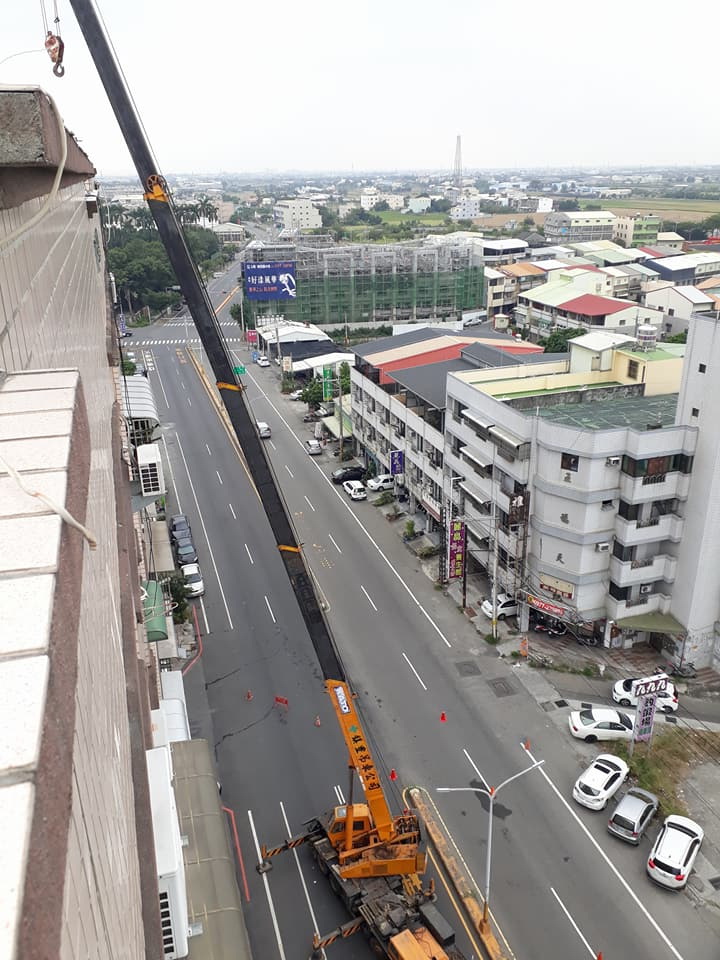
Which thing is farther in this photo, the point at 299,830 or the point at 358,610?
the point at 358,610

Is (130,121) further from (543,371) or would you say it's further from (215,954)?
(543,371)

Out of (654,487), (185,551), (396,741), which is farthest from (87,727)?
(185,551)

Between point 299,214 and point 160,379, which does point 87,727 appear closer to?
point 160,379

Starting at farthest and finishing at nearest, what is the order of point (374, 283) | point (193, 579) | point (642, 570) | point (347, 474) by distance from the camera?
1. point (374, 283)
2. point (347, 474)
3. point (193, 579)
4. point (642, 570)

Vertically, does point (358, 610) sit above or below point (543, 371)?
below

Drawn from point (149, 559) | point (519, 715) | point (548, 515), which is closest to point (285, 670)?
point (149, 559)

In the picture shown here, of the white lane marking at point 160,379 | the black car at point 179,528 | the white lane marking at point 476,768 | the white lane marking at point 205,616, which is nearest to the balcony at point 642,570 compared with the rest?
the white lane marking at point 476,768
